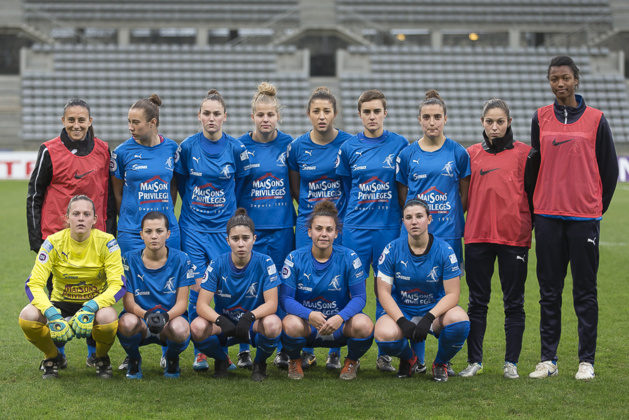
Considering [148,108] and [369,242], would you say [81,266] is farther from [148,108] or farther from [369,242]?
[369,242]

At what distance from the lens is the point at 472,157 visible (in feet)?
14.9

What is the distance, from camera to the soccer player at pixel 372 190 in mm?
4789

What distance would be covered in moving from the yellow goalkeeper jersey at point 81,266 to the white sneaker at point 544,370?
249 cm

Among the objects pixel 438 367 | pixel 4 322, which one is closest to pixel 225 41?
pixel 4 322

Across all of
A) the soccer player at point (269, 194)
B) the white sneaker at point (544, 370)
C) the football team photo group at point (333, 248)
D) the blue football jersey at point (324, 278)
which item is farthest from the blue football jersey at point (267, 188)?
the white sneaker at point (544, 370)

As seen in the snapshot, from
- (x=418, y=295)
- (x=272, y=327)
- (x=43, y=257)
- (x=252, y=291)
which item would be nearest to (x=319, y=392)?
(x=272, y=327)

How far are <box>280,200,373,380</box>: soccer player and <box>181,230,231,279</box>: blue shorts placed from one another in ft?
2.09

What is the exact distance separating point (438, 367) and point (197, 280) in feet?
5.45

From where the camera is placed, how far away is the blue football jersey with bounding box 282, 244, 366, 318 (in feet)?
14.6

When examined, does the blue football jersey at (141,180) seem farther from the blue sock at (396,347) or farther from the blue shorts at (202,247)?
the blue sock at (396,347)

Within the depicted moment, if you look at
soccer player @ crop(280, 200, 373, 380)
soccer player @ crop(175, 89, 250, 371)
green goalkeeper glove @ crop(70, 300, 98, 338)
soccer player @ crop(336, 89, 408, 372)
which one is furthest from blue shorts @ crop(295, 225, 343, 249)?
green goalkeeper glove @ crop(70, 300, 98, 338)

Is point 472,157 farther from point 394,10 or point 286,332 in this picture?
point 394,10

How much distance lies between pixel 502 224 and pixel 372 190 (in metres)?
0.91

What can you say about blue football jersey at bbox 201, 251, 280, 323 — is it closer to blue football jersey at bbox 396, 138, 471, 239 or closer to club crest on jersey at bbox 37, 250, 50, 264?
club crest on jersey at bbox 37, 250, 50, 264
